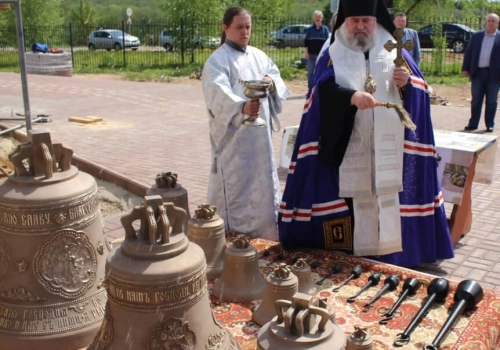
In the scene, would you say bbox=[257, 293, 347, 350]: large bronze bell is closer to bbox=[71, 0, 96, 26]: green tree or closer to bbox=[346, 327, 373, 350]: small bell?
bbox=[346, 327, 373, 350]: small bell

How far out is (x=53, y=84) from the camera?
60.0ft

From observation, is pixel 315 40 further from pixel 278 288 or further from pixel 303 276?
pixel 278 288

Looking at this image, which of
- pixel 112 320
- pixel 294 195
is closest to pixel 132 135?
pixel 294 195

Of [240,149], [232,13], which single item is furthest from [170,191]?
[232,13]

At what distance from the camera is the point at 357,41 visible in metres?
4.77

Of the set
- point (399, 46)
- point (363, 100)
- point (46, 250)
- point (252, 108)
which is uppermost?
point (399, 46)

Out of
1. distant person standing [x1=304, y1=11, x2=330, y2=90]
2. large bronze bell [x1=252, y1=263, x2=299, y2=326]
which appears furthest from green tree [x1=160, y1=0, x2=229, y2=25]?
large bronze bell [x1=252, y1=263, x2=299, y2=326]

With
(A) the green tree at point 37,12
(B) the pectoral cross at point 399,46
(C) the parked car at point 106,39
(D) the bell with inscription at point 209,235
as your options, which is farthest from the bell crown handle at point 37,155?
(A) the green tree at point 37,12

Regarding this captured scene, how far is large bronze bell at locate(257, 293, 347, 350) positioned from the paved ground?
8.88 ft

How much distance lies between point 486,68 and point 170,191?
29.1ft

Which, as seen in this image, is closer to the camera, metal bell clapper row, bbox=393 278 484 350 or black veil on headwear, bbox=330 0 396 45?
metal bell clapper row, bbox=393 278 484 350

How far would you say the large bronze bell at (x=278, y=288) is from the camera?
3.46 metres

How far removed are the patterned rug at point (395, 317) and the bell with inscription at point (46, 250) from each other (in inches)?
37.3

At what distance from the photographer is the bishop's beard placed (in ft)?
15.6
